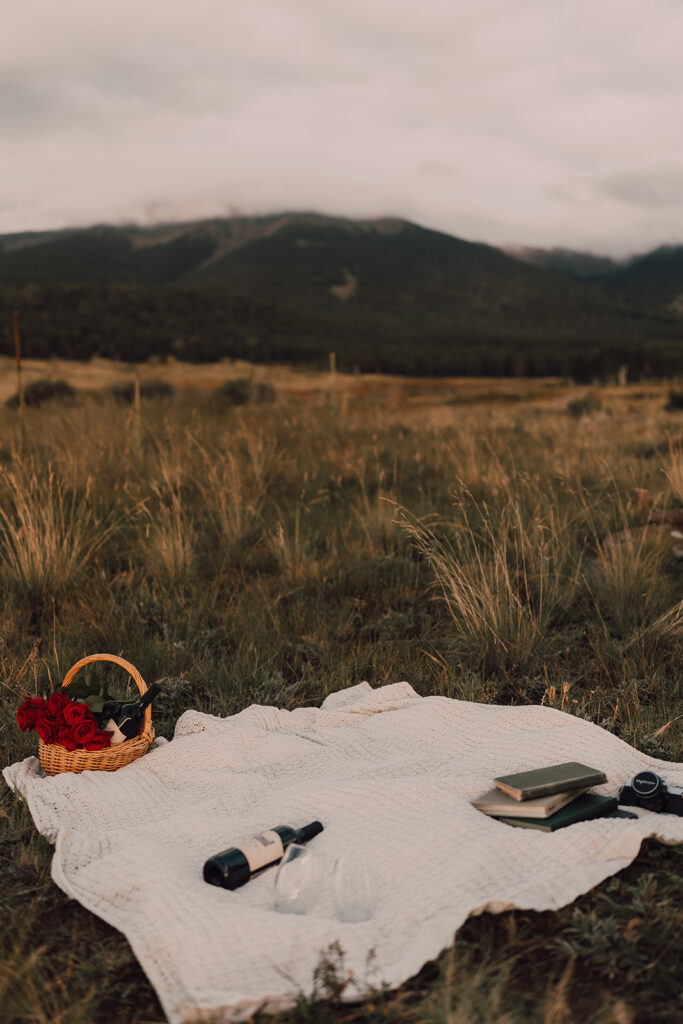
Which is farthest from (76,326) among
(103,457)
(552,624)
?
(552,624)

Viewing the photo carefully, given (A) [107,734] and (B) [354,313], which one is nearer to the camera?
(A) [107,734]

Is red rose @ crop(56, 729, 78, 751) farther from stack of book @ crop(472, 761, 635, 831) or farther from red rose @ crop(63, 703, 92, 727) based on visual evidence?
stack of book @ crop(472, 761, 635, 831)

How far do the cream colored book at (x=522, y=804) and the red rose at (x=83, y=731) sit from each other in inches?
53.7

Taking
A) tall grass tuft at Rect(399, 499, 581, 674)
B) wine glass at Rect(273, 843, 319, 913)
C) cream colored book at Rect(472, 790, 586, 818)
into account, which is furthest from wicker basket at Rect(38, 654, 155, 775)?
tall grass tuft at Rect(399, 499, 581, 674)

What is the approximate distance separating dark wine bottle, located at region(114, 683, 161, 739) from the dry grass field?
14.2 inches

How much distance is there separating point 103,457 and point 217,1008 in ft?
20.0

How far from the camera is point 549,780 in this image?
2416 mm

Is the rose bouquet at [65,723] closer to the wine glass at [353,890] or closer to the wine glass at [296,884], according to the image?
the wine glass at [296,884]

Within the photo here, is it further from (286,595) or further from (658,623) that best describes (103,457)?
(658,623)

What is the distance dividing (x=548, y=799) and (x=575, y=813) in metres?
0.09

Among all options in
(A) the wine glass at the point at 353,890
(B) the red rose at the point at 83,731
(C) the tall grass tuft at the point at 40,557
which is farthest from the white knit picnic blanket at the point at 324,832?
(C) the tall grass tuft at the point at 40,557

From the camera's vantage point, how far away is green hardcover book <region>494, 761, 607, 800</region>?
2.38 meters

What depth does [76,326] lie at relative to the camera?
19.5m

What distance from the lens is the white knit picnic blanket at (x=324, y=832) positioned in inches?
71.4
